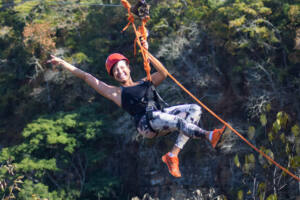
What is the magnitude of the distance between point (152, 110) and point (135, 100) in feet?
0.73

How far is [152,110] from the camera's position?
14.0ft

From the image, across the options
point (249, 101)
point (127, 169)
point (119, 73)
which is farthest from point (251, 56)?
point (119, 73)

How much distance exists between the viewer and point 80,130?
15.6 metres

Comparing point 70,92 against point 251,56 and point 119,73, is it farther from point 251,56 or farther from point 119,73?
point 119,73

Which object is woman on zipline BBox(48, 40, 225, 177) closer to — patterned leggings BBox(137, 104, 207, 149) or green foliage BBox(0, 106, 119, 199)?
patterned leggings BBox(137, 104, 207, 149)

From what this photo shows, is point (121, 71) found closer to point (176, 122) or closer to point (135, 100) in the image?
point (135, 100)

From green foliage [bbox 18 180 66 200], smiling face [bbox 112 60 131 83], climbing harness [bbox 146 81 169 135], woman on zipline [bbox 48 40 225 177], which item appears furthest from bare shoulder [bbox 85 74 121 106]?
green foliage [bbox 18 180 66 200]

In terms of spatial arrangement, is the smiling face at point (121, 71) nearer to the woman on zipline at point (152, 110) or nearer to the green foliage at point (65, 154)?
the woman on zipline at point (152, 110)

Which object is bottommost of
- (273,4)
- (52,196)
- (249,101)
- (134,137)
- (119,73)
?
(52,196)

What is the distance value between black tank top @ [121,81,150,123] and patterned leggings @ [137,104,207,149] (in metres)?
0.11

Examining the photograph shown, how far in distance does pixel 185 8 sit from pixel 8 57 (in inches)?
318

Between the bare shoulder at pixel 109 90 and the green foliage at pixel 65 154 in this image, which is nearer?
the bare shoulder at pixel 109 90

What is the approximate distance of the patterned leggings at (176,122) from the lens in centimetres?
407

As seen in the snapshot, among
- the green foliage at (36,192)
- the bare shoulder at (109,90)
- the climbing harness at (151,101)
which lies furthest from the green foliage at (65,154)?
the climbing harness at (151,101)
